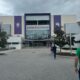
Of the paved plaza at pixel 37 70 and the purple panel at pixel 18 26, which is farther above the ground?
the purple panel at pixel 18 26

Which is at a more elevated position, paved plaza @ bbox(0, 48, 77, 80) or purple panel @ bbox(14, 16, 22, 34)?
purple panel @ bbox(14, 16, 22, 34)

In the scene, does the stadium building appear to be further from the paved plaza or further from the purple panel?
the paved plaza

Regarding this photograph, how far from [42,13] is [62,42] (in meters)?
80.1

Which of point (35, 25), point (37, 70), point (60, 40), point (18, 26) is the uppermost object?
point (35, 25)

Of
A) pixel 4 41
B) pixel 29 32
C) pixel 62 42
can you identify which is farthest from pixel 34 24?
pixel 62 42

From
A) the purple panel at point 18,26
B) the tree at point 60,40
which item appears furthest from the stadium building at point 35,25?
the tree at point 60,40

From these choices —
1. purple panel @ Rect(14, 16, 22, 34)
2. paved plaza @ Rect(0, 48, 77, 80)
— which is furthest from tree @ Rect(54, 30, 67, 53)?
purple panel @ Rect(14, 16, 22, 34)

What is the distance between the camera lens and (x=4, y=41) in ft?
176

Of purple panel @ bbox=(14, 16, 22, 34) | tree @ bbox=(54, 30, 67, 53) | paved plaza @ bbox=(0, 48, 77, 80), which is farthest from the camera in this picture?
purple panel @ bbox=(14, 16, 22, 34)

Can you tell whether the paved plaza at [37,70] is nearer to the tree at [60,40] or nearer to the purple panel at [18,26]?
the tree at [60,40]

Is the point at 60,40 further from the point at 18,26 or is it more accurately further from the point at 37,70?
the point at 18,26

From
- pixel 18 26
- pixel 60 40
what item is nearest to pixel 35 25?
pixel 18 26

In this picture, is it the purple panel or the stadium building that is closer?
the purple panel

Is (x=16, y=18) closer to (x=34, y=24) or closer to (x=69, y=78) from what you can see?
(x=34, y=24)
